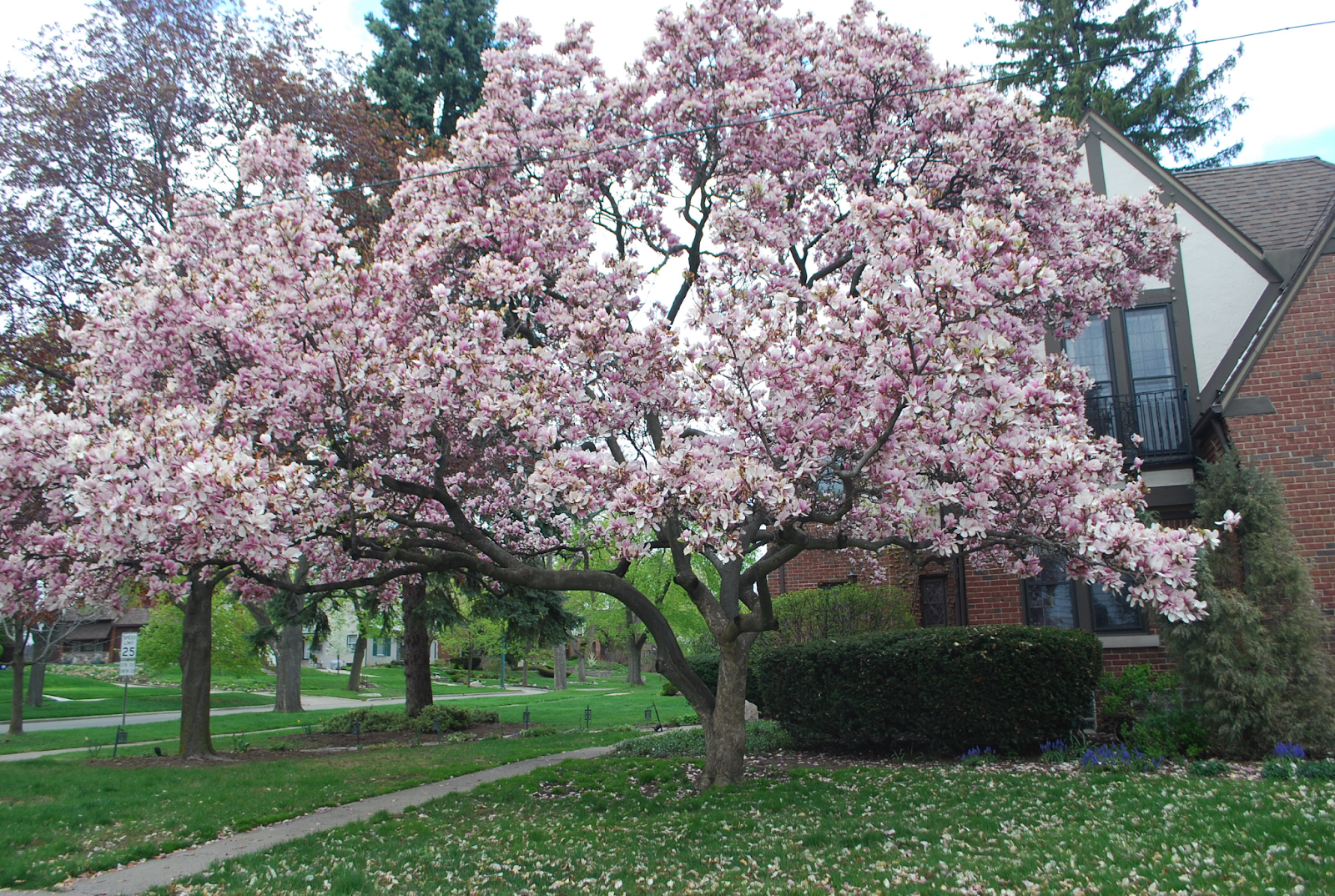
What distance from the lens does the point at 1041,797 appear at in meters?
8.02

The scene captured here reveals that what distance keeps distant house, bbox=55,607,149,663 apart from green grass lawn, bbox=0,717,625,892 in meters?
49.9

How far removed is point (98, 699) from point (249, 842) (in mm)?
32774

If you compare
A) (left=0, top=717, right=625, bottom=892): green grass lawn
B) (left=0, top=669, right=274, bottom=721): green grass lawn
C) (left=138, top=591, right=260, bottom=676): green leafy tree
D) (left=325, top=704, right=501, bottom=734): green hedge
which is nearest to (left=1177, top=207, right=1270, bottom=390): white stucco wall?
(left=0, top=717, right=625, bottom=892): green grass lawn

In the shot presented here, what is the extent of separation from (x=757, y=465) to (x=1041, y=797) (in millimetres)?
4237

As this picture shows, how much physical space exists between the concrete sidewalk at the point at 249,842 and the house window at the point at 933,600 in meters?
6.98

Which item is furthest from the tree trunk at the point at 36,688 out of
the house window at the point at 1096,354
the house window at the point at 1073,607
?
the house window at the point at 1096,354

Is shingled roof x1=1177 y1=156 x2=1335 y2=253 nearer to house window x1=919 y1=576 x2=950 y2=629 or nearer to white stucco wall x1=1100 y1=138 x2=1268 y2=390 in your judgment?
white stucco wall x1=1100 y1=138 x2=1268 y2=390

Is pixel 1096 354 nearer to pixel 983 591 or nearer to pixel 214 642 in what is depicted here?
pixel 983 591

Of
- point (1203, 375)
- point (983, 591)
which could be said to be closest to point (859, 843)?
point (983, 591)

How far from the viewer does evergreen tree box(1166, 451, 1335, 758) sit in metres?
9.35

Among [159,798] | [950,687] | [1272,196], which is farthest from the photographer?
[1272,196]

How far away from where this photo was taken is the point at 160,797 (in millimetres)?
10250

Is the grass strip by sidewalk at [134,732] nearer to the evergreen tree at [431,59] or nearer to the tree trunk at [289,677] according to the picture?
the tree trunk at [289,677]

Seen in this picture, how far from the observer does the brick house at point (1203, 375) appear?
37.0ft
